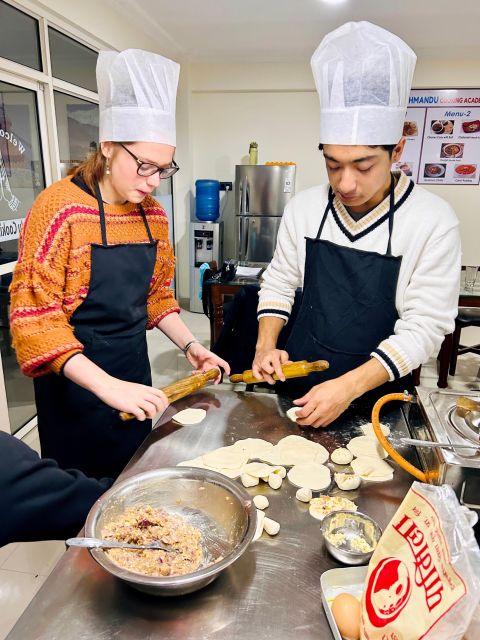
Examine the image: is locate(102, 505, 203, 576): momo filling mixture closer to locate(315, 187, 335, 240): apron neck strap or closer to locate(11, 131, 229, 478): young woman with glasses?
locate(11, 131, 229, 478): young woman with glasses

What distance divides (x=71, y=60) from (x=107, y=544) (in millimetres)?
3608

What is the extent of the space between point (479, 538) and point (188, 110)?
5814 millimetres

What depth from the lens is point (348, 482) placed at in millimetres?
1040

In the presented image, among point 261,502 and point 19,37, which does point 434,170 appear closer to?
point 19,37

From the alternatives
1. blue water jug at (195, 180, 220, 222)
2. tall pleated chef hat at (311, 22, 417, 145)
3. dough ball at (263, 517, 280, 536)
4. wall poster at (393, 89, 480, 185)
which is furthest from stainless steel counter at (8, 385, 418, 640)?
wall poster at (393, 89, 480, 185)

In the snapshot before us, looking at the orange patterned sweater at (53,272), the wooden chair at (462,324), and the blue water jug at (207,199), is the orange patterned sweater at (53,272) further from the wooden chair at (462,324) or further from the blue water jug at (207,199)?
the blue water jug at (207,199)

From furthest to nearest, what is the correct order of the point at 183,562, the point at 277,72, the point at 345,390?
the point at 277,72
the point at 345,390
the point at 183,562

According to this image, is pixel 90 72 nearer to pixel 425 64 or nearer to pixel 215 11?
pixel 215 11

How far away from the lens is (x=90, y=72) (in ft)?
Result: 12.0

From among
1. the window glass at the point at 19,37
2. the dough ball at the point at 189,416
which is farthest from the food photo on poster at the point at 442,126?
the dough ball at the point at 189,416

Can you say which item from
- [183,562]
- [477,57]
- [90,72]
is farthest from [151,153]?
[477,57]

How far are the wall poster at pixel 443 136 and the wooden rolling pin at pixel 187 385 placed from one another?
4.82 metres

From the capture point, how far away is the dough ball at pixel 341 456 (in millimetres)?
1139

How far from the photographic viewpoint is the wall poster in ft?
17.7
